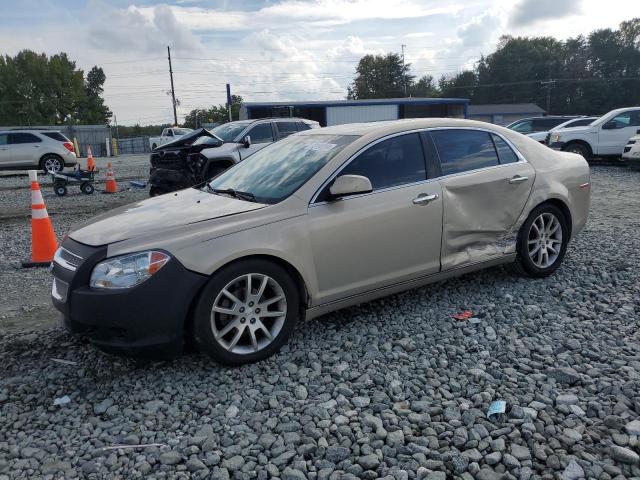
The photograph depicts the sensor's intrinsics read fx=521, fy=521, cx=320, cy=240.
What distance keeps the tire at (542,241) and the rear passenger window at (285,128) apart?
7.93 meters

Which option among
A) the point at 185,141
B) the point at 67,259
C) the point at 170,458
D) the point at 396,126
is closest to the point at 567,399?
the point at 170,458

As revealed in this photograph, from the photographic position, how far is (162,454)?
8.68 feet

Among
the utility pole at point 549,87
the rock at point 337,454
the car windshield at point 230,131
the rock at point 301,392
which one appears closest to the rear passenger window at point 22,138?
the car windshield at point 230,131

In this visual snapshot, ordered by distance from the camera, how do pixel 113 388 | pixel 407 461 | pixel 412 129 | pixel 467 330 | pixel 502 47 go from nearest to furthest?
pixel 407 461 → pixel 113 388 → pixel 467 330 → pixel 412 129 → pixel 502 47

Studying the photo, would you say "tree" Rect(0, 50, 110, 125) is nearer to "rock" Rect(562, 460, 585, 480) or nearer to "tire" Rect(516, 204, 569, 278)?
"tire" Rect(516, 204, 569, 278)

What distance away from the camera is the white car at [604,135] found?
15.4m

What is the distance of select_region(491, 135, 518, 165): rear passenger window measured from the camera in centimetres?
473

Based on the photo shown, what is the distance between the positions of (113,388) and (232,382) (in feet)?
2.48

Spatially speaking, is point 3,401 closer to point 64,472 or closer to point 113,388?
point 113,388

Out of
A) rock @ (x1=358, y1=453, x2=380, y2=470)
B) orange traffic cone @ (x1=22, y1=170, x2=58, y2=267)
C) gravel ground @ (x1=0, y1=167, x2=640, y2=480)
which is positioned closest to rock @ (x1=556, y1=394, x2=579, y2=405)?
gravel ground @ (x1=0, y1=167, x2=640, y2=480)

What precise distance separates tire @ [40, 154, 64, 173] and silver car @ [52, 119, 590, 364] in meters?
16.1

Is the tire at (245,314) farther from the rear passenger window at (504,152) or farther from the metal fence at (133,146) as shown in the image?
the metal fence at (133,146)

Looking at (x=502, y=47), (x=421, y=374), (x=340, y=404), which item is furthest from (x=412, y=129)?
(x=502, y=47)

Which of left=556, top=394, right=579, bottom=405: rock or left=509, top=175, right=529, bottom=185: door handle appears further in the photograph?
left=509, top=175, right=529, bottom=185: door handle
